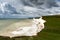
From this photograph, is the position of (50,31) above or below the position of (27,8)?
below

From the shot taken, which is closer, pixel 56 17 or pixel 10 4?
pixel 56 17

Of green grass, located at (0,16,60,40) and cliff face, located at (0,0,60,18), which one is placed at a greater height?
cliff face, located at (0,0,60,18)

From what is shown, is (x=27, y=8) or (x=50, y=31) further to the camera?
(x=27, y=8)

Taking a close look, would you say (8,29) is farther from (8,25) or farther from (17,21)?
(17,21)

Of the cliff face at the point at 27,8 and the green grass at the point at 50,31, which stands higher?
the cliff face at the point at 27,8

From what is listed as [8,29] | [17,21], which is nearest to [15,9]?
[17,21]

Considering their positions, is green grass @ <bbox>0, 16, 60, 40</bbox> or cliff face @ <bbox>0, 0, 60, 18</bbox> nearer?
green grass @ <bbox>0, 16, 60, 40</bbox>

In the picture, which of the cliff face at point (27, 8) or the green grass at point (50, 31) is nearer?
the green grass at point (50, 31)

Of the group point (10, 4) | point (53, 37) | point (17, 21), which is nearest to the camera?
point (53, 37)
